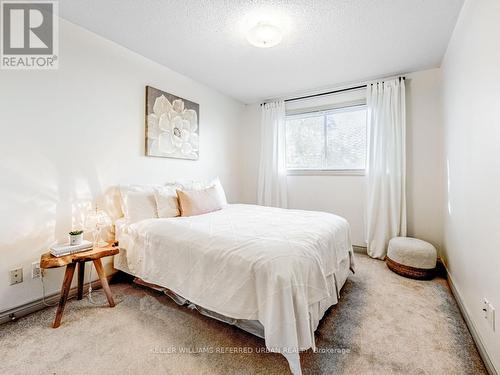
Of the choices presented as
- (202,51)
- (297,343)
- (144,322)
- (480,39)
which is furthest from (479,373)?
(202,51)

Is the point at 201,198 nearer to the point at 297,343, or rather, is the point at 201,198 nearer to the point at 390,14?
the point at 297,343

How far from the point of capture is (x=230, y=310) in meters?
1.40

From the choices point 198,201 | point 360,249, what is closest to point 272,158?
point 198,201

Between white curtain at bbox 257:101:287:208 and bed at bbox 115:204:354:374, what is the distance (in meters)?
1.62

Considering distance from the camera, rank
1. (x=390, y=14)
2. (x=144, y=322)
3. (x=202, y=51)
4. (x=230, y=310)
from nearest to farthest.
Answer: (x=230, y=310) → (x=144, y=322) → (x=390, y=14) → (x=202, y=51)

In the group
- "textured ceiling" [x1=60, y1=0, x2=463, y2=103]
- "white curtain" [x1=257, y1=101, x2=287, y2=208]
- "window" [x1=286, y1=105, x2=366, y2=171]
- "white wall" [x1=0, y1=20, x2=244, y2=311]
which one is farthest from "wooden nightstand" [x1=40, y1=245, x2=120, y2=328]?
"window" [x1=286, y1=105, x2=366, y2=171]

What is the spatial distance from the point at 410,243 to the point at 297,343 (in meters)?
2.16

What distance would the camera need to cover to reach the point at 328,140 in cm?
364

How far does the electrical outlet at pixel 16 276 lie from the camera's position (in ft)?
5.74

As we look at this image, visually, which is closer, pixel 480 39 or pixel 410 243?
pixel 480 39

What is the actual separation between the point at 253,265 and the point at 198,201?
139 centimetres

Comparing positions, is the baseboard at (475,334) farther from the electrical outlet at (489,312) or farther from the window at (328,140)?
the window at (328,140)

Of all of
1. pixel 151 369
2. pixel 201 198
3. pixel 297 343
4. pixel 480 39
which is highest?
pixel 480 39

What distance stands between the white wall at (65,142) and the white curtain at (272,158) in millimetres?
1717
